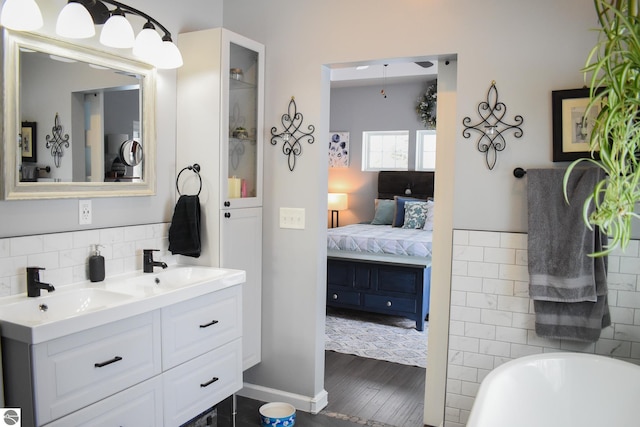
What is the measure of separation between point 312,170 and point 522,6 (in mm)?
1492

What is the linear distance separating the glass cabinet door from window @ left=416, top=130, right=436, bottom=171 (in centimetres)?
467

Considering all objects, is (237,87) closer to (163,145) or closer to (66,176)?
(163,145)

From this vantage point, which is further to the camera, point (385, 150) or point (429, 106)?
point (385, 150)

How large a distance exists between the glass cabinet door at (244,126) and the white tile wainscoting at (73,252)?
1.62ft

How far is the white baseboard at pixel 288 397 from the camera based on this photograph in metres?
3.31

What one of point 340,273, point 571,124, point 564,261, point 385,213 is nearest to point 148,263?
point 564,261

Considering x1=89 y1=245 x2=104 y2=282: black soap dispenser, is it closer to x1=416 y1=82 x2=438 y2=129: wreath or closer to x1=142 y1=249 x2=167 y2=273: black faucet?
x1=142 y1=249 x2=167 y2=273: black faucet

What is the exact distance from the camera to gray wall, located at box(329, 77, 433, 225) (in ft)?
25.1

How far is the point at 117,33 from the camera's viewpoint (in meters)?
2.51

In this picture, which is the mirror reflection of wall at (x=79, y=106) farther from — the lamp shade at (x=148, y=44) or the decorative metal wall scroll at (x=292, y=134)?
the decorative metal wall scroll at (x=292, y=134)

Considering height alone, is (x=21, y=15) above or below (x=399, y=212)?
above

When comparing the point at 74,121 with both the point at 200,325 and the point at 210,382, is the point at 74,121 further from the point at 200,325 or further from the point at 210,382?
the point at 210,382

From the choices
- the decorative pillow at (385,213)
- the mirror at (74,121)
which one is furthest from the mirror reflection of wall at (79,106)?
the decorative pillow at (385,213)

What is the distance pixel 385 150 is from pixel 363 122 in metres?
0.57
